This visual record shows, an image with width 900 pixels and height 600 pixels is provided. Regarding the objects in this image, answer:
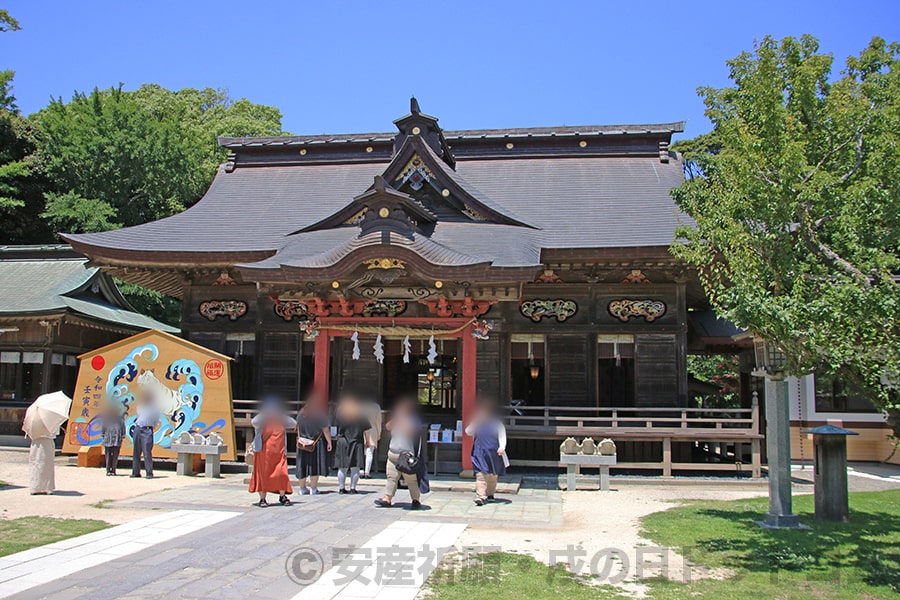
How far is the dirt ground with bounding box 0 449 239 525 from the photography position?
9.80 meters

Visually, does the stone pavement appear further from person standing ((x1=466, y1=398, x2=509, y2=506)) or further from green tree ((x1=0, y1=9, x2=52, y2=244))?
green tree ((x1=0, y1=9, x2=52, y2=244))

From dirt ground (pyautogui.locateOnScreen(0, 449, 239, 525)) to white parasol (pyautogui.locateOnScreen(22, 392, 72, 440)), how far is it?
1.03 meters

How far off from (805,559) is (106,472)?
12718 millimetres

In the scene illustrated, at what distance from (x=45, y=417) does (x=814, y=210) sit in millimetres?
11595

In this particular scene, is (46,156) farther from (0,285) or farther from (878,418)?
(878,418)

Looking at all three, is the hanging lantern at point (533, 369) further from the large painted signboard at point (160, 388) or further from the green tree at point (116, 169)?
the green tree at point (116, 169)

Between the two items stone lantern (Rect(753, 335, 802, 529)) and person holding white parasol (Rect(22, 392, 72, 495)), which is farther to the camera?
person holding white parasol (Rect(22, 392, 72, 495))

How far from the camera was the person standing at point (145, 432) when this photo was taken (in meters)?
13.8

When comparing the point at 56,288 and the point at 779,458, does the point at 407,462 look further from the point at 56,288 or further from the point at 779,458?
the point at 56,288

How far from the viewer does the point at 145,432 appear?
14.0 metres

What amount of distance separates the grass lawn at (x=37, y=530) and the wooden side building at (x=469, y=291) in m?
5.59

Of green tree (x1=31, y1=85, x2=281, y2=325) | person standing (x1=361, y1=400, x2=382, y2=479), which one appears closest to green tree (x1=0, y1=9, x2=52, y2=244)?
green tree (x1=31, y1=85, x2=281, y2=325)

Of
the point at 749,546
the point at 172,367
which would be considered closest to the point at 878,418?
the point at 749,546

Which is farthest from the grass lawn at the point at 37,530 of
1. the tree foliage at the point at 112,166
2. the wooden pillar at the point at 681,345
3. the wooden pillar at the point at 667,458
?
the tree foliage at the point at 112,166
